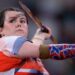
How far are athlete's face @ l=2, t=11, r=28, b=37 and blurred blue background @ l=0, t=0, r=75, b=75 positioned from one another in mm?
1764

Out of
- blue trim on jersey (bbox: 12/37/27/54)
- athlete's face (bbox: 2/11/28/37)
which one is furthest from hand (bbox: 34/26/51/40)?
blue trim on jersey (bbox: 12/37/27/54)

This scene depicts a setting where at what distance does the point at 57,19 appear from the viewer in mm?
3945

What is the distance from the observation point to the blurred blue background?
146 inches

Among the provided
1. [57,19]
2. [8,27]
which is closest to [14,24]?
[8,27]

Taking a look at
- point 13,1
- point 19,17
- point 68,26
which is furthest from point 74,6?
point 19,17

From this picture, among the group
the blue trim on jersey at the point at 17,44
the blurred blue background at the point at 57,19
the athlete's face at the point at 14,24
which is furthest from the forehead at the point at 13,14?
the blurred blue background at the point at 57,19

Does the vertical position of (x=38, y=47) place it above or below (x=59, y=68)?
above

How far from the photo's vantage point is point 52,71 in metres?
3.64

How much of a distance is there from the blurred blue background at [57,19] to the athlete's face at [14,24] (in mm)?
1764

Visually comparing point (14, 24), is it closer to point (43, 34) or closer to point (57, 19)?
point (43, 34)

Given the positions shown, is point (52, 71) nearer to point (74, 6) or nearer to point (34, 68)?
point (74, 6)

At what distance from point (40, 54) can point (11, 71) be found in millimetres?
162

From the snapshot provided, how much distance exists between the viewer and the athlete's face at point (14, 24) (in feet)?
6.22

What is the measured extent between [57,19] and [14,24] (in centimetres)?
206
